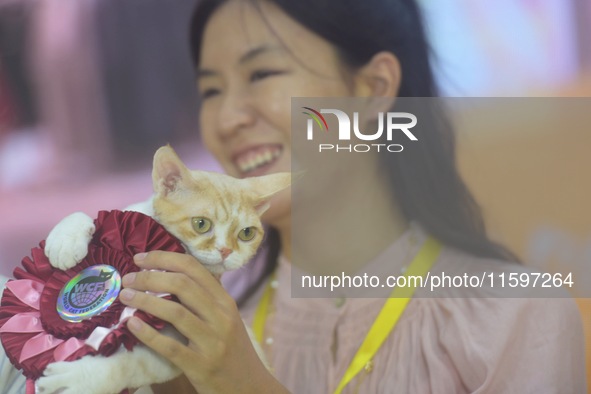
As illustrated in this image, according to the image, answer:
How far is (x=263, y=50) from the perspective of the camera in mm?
1010

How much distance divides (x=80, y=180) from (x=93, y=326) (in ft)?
1.54

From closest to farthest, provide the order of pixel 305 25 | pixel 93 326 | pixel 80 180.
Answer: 1. pixel 93 326
2. pixel 305 25
3. pixel 80 180

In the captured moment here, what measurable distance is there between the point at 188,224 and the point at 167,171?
0.07 metres

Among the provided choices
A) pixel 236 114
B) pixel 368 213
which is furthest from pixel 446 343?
pixel 236 114

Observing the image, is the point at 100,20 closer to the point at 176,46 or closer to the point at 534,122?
the point at 176,46

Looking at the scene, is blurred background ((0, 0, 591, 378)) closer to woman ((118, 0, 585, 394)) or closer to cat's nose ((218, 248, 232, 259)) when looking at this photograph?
woman ((118, 0, 585, 394))

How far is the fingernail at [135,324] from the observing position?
709mm

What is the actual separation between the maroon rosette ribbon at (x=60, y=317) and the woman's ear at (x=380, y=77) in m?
0.41

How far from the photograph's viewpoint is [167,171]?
78cm

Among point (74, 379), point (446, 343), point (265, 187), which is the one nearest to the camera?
point (74, 379)

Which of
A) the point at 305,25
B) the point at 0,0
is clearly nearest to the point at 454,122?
the point at 305,25

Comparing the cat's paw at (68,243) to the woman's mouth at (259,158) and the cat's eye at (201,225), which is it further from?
the woman's mouth at (259,158)

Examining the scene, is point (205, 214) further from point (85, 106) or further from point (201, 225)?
point (85, 106)

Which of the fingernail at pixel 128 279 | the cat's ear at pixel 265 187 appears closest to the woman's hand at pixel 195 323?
the fingernail at pixel 128 279
